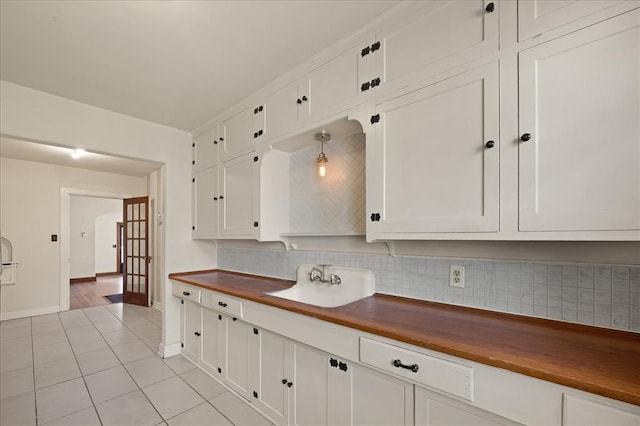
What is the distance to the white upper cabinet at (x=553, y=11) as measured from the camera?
1.01 m

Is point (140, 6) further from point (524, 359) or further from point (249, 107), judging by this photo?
point (524, 359)

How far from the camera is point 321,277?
2180 millimetres

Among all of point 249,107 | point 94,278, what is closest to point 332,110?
point 249,107

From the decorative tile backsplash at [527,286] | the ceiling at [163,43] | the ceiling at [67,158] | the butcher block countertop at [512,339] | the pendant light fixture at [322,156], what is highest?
the ceiling at [163,43]

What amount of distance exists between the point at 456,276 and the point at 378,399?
0.75 meters

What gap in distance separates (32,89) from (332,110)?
2.41 metres

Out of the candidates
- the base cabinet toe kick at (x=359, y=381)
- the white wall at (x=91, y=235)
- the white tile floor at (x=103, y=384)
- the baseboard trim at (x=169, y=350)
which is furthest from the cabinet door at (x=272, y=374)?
the white wall at (x=91, y=235)

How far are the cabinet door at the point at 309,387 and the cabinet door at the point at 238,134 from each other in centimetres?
168

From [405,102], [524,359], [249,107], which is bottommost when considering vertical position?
[524,359]

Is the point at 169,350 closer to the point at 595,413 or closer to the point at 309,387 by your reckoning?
the point at 309,387

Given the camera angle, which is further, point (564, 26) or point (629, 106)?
point (564, 26)

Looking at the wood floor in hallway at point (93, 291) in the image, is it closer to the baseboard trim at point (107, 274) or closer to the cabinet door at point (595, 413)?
the baseboard trim at point (107, 274)

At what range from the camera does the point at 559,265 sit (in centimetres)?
131

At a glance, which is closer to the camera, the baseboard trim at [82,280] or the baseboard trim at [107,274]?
the baseboard trim at [82,280]
